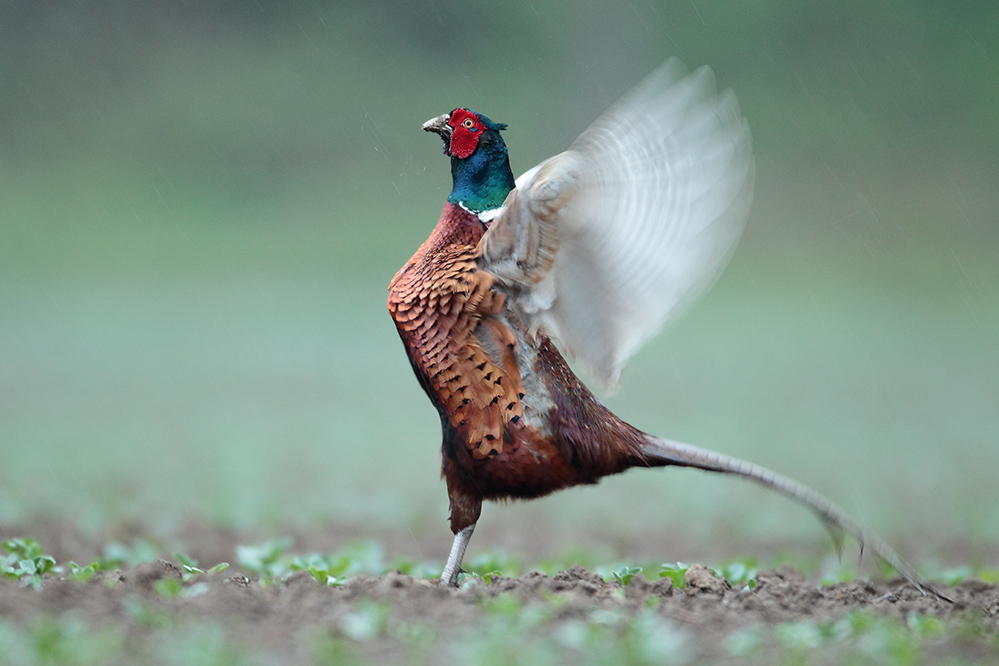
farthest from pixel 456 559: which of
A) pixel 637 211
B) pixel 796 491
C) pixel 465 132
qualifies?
pixel 465 132

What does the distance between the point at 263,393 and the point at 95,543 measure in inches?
259

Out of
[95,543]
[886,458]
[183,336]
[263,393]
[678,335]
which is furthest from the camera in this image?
[678,335]

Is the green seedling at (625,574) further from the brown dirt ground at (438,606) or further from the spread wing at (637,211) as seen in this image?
the spread wing at (637,211)

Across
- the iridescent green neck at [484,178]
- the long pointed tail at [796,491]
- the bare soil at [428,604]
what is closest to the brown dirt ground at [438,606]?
the bare soil at [428,604]

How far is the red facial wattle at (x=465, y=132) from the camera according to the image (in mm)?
4195

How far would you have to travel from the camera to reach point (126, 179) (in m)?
18.9

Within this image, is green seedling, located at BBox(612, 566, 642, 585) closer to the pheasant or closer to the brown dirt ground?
the brown dirt ground

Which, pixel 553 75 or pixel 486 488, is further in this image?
pixel 553 75

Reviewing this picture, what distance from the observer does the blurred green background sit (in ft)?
37.2

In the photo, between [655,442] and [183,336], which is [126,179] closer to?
[183,336]

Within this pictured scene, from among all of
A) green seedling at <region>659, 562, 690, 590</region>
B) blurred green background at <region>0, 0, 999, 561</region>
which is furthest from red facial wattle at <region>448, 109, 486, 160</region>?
blurred green background at <region>0, 0, 999, 561</region>

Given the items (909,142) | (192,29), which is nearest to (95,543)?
(192,29)

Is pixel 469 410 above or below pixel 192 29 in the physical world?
below

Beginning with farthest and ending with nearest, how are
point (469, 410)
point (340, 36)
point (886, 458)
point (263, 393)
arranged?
point (340, 36) → point (263, 393) → point (886, 458) → point (469, 410)
